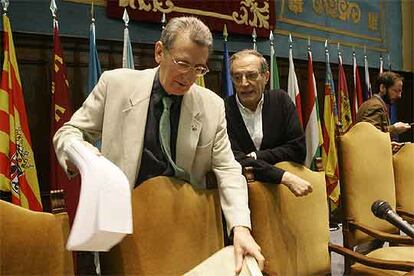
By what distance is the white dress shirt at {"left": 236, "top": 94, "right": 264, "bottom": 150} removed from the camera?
2.03 m

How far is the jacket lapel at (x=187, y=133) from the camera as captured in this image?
1.39 m

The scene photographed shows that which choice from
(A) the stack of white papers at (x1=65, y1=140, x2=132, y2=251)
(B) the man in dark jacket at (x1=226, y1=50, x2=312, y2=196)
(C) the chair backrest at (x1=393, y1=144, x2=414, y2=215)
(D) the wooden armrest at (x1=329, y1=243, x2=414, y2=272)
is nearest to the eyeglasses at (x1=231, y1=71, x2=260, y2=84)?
(B) the man in dark jacket at (x1=226, y1=50, x2=312, y2=196)

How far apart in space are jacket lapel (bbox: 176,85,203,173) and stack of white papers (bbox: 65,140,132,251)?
51 centimetres

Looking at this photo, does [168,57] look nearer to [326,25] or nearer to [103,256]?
[103,256]

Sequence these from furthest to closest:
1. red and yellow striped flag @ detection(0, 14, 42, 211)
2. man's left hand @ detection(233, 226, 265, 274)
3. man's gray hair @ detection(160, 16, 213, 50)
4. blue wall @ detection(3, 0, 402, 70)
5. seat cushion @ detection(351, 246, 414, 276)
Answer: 1. blue wall @ detection(3, 0, 402, 70)
2. red and yellow striped flag @ detection(0, 14, 42, 211)
3. seat cushion @ detection(351, 246, 414, 276)
4. man's gray hair @ detection(160, 16, 213, 50)
5. man's left hand @ detection(233, 226, 265, 274)

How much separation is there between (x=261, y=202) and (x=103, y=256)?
0.60m

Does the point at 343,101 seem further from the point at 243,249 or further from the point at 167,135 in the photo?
the point at 243,249

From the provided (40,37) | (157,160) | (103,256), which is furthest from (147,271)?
(40,37)

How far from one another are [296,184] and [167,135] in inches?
19.3

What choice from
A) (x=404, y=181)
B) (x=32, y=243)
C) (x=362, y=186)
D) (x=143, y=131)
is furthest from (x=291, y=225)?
(x=404, y=181)

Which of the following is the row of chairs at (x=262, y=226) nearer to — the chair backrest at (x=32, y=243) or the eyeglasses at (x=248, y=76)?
the chair backrest at (x=32, y=243)

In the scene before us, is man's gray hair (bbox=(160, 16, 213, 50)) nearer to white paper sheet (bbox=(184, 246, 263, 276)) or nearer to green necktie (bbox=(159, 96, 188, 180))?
green necktie (bbox=(159, 96, 188, 180))

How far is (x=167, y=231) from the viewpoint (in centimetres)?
134

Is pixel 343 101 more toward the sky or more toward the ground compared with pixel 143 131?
more toward the sky
